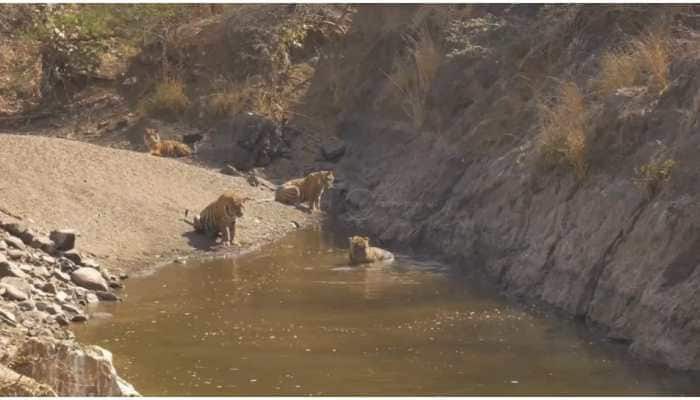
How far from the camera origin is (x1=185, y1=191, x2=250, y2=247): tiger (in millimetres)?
17297

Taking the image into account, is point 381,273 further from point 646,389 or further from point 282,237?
point 646,389

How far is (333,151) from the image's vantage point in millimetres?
23203

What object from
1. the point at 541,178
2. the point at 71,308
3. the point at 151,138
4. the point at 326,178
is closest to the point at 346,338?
the point at 71,308

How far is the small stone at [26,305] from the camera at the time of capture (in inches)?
487

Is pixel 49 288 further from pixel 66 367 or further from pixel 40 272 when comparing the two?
pixel 66 367

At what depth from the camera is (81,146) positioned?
19859mm

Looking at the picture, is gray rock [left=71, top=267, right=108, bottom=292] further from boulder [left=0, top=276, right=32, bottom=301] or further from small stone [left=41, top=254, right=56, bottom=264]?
boulder [left=0, top=276, right=32, bottom=301]

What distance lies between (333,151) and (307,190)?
8.61ft

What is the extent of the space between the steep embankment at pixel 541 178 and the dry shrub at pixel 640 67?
16 cm

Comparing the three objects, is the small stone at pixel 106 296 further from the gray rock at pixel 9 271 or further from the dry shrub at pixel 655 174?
the dry shrub at pixel 655 174

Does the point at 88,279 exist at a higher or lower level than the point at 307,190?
lower

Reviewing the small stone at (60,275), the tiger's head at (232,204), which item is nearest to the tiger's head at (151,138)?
the tiger's head at (232,204)

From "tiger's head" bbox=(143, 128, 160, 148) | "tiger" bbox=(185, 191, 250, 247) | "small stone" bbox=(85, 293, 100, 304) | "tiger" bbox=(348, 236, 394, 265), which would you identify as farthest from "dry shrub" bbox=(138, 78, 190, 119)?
"small stone" bbox=(85, 293, 100, 304)

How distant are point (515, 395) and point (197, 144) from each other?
14.9 metres
